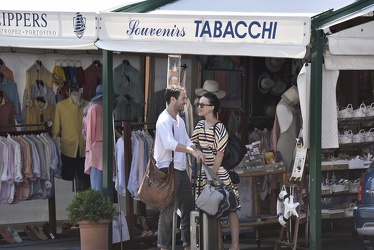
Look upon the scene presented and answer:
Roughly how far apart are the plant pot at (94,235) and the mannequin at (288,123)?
108 inches

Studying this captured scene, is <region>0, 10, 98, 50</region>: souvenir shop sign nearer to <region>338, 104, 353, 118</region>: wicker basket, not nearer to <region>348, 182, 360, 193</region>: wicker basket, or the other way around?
<region>338, 104, 353, 118</region>: wicker basket

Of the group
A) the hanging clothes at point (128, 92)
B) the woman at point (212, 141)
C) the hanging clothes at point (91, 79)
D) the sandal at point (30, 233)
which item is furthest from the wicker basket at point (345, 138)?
the sandal at point (30, 233)

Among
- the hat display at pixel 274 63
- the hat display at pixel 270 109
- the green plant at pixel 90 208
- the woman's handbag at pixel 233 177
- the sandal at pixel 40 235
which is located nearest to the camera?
the green plant at pixel 90 208

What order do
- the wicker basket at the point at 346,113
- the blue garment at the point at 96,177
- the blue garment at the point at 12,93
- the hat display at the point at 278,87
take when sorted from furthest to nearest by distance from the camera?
the hat display at the point at 278,87, the blue garment at the point at 12,93, the blue garment at the point at 96,177, the wicker basket at the point at 346,113

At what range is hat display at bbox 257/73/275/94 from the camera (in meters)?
14.3

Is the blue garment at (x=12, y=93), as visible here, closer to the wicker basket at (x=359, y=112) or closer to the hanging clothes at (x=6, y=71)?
the hanging clothes at (x=6, y=71)

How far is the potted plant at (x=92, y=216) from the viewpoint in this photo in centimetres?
1144

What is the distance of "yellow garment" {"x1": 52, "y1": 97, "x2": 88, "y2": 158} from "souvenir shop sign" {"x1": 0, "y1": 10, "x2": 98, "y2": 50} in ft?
9.41

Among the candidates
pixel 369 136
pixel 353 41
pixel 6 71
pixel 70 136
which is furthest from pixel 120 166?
pixel 353 41

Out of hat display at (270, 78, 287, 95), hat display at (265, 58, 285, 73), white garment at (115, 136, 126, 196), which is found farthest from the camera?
hat display at (270, 78, 287, 95)

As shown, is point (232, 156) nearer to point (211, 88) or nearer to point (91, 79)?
point (211, 88)

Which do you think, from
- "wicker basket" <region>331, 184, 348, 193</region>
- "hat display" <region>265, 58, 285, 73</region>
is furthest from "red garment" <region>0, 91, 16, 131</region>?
"wicker basket" <region>331, 184, 348, 193</region>

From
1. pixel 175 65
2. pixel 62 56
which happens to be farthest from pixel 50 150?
pixel 175 65

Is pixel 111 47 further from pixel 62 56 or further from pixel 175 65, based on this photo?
pixel 62 56
